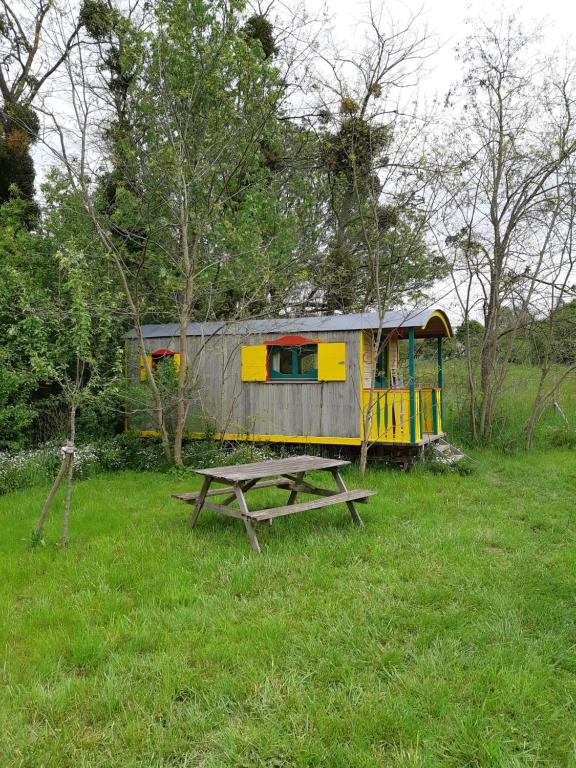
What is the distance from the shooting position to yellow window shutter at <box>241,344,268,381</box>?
10.1 metres

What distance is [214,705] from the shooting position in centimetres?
263

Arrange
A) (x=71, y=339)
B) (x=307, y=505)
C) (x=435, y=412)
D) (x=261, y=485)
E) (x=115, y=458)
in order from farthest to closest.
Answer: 1. (x=435, y=412)
2. (x=115, y=458)
3. (x=71, y=339)
4. (x=261, y=485)
5. (x=307, y=505)

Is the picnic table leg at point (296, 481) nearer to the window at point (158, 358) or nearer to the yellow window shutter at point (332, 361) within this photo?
the yellow window shutter at point (332, 361)

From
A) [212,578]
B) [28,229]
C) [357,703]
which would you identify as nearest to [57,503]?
[212,578]

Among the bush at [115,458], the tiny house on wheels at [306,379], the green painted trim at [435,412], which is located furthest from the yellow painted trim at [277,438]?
the green painted trim at [435,412]

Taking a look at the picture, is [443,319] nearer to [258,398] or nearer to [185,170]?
[258,398]

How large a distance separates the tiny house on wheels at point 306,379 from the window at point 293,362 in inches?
0.8

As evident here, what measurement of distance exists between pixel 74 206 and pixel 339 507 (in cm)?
877

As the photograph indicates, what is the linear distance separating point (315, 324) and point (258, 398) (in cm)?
181

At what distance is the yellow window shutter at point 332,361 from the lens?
9422 mm

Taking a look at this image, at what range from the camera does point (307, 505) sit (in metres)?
5.26

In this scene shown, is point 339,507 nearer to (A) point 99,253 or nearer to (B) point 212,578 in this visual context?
(B) point 212,578

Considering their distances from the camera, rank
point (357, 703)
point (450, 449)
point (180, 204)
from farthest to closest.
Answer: point (450, 449) → point (180, 204) → point (357, 703)

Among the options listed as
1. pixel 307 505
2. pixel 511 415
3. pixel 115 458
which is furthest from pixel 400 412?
pixel 115 458
